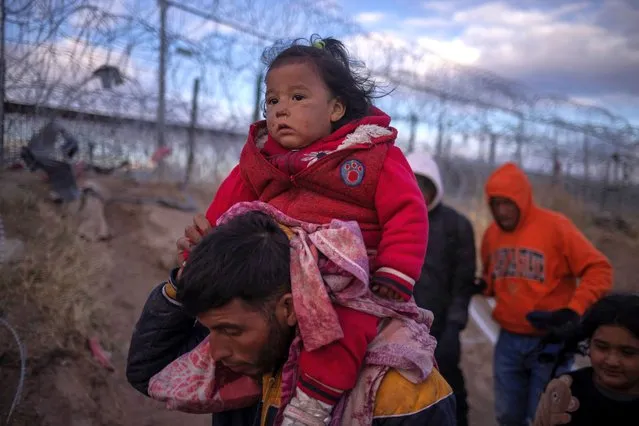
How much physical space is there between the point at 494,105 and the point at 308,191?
526 inches

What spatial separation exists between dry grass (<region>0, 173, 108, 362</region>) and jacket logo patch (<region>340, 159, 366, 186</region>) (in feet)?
9.55

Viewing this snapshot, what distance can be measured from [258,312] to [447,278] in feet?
8.44

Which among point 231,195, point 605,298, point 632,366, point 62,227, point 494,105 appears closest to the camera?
point 231,195

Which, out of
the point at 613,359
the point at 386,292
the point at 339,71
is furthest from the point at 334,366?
the point at 613,359

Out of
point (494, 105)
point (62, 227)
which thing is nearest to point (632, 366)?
point (62, 227)

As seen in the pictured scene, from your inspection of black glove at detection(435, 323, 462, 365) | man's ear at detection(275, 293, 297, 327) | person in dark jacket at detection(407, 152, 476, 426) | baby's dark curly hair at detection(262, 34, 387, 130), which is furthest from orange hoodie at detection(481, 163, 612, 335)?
man's ear at detection(275, 293, 297, 327)

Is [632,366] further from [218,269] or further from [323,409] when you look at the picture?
[218,269]

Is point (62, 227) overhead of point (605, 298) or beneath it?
beneath

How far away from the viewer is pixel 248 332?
1.31 meters

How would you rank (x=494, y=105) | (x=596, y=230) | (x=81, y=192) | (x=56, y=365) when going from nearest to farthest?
(x=56, y=365)
(x=81, y=192)
(x=596, y=230)
(x=494, y=105)

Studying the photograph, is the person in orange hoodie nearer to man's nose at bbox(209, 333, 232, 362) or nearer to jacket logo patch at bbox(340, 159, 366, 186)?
jacket logo patch at bbox(340, 159, 366, 186)

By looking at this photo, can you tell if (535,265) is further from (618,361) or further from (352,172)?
(352,172)

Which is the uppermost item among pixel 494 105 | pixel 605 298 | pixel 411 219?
pixel 494 105

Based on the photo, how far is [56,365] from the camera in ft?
12.0
